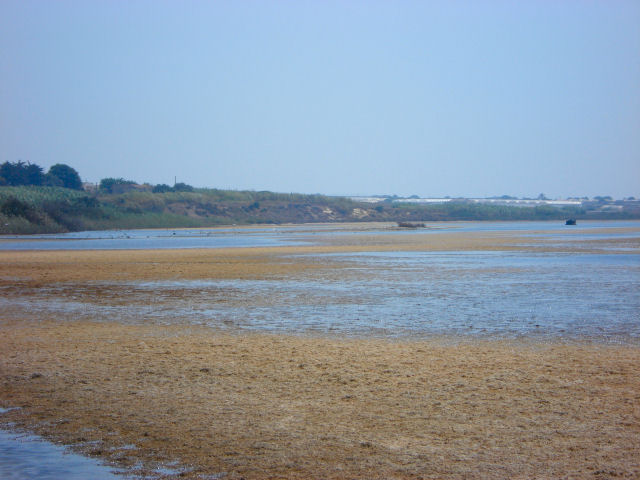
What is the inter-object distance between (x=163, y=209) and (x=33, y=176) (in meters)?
29.6

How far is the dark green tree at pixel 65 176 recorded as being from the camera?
12169 centimetres

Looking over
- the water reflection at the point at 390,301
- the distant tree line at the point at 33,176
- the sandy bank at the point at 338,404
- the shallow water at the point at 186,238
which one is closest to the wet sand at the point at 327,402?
the sandy bank at the point at 338,404

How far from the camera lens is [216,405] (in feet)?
27.7

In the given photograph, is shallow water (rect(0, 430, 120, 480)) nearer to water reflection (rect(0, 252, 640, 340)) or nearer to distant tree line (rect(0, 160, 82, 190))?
water reflection (rect(0, 252, 640, 340))

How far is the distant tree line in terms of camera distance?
386 feet

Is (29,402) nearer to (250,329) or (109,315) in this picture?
(250,329)

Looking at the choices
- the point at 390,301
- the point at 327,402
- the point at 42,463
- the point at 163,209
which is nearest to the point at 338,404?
the point at 327,402

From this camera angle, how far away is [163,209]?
103m

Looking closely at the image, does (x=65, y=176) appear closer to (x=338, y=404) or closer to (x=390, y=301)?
(x=390, y=301)

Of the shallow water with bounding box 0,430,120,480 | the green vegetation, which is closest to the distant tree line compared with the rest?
the green vegetation

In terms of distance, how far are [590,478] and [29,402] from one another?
6.17 metres

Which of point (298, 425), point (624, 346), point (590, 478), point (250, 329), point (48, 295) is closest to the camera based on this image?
point (590, 478)

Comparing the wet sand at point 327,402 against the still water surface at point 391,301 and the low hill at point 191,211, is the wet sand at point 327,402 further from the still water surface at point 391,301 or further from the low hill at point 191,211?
the low hill at point 191,211

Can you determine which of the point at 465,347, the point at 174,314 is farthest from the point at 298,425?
the point at 174,314
